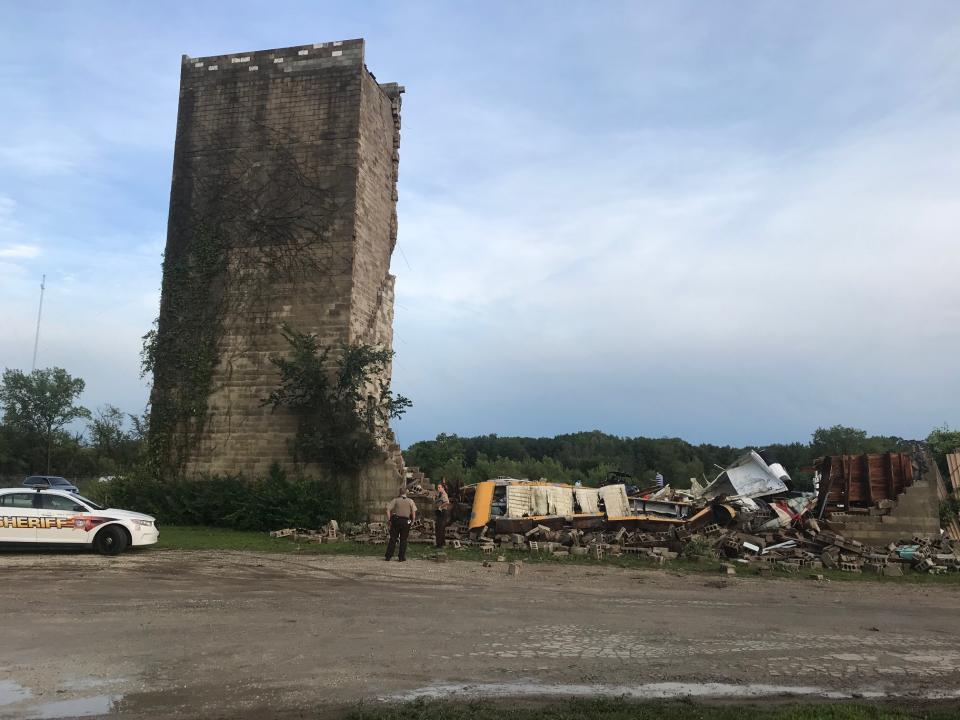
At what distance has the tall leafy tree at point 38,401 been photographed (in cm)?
6500

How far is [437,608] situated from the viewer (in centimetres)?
924

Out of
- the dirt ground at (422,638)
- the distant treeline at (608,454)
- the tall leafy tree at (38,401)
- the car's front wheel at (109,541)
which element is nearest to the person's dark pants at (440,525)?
the dirt ground at (422,638)

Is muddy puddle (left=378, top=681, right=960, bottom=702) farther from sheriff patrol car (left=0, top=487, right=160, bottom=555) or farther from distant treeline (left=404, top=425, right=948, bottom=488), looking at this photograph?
distant treeline (left=404, top=425, right=948, bottom=488)

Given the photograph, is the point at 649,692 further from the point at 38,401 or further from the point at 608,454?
the point at 38,401

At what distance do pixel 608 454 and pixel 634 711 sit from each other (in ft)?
192

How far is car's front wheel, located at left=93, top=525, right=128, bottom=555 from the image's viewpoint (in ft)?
44.4

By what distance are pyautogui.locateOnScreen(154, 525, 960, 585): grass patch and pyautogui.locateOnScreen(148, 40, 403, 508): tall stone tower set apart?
11.0 feet

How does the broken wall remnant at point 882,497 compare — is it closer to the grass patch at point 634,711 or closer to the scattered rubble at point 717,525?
the scattered rubble at point 717,525

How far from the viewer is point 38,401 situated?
65.9 m

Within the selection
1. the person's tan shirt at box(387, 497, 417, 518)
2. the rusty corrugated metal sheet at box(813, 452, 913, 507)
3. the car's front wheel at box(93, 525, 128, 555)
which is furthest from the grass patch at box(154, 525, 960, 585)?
the rusty corrugated metal sheet at box(813, 452, 913, 507)

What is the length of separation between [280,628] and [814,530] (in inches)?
539

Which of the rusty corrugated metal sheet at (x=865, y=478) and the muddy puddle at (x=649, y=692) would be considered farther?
the rusty corrugated metal sheet at (x=865, y=478)

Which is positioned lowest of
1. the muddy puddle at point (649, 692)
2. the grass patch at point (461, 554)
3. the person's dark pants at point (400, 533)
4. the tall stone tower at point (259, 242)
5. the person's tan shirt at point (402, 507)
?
the grass patch at point (461, 554)

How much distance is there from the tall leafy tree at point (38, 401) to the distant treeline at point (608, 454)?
36.3m
